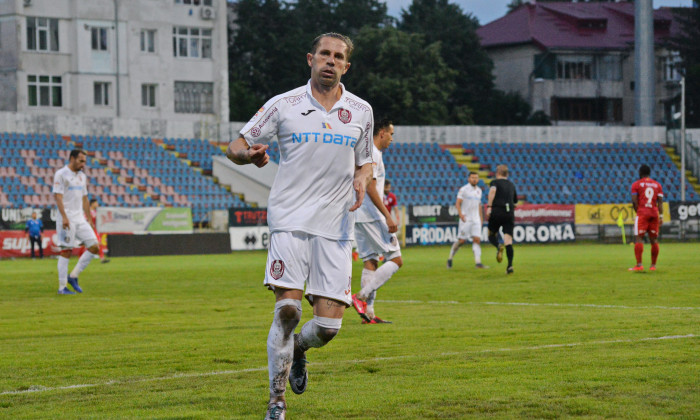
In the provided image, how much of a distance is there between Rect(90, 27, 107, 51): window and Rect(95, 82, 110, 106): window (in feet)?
6.45

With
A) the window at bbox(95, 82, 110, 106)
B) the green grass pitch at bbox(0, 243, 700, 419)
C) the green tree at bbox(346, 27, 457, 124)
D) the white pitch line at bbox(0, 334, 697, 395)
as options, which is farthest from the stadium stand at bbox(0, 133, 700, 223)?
the white pitch line at bbox(0, 334, 697, 395)

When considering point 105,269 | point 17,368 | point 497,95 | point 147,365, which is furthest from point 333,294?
point 497,95

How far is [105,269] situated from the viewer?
1059 inches

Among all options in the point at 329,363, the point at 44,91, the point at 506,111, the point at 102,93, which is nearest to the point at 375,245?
the point at 329,363

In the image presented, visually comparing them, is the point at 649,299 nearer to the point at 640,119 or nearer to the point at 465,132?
the point at 465,132

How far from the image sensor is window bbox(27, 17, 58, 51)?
2153 inches

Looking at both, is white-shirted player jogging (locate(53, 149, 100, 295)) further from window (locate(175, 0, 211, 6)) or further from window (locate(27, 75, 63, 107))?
window (locate(175, 0, 211, 6))

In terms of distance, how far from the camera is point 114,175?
4478 cm

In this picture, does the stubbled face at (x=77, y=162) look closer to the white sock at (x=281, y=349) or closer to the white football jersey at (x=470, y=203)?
the white football jersey at (x=470, y=203)

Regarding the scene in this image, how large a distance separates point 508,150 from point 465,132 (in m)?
2.58

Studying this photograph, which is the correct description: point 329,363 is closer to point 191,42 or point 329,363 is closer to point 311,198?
point 311,198

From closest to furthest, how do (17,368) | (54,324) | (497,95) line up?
(17,368) < (54,324) < (497,95)

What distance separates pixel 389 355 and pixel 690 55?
7574cm

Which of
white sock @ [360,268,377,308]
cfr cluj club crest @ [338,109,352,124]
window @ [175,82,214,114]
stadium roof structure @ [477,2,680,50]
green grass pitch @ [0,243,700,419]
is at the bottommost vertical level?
green grass pitch @ [0,243,700,419]
